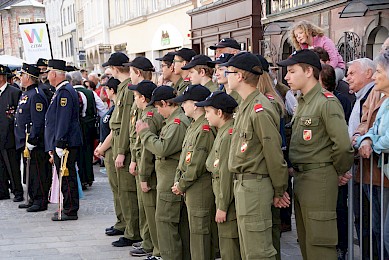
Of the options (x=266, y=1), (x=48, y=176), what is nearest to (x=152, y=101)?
(x=48, y=176)

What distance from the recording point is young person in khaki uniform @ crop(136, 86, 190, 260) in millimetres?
5918

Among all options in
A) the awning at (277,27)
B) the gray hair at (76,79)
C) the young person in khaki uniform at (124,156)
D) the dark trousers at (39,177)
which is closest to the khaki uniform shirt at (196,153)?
the young person in khaki uniform at (124,156)

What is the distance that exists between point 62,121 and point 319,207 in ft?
14.2

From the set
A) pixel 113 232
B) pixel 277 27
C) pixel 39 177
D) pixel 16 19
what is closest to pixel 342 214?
pixel 113 232

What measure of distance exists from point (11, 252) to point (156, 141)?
2433mm

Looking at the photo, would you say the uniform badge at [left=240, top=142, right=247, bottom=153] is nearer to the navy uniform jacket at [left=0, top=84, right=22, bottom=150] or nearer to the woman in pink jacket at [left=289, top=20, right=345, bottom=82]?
the woman in pink jacket at [left=289, top=20, right=345, bottom=82]

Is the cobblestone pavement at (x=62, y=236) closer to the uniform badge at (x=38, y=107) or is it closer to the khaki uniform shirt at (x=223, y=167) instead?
the uniform badge at (x=38, y=107)

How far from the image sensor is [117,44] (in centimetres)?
3694

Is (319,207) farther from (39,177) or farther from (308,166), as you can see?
(39,177)

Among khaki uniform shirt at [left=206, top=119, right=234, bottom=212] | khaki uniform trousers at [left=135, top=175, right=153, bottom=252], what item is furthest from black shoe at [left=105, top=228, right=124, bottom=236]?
khaki uniform shirt at [left=206, top=119, right=234, bottom=212]

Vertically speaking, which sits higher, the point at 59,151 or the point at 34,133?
the point at 34,133

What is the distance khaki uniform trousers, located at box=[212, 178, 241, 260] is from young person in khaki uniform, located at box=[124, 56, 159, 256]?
4.98ft

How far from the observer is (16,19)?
230 ft

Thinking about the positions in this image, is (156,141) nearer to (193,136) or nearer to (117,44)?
(193,136)
